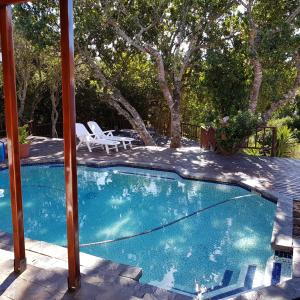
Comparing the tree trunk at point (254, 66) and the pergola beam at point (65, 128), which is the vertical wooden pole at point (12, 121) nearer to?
the pergola beam at point (65, 128)

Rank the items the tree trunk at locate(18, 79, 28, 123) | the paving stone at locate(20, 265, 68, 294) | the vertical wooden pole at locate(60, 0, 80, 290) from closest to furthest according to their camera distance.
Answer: the vertical wooden pole at locate(60, 0, 80, 290), the paving stone at locate(20, 265, 68, 294), the tree trunk at locate(18, 79, 28, 123)

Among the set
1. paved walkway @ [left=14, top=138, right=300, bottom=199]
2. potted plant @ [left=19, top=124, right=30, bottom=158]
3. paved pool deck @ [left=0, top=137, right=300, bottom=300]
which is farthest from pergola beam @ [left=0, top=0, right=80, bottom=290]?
potted plant @ [left=19, top=124, right=30, bottom=158]

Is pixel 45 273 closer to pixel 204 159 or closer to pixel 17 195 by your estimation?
pixel 17 195

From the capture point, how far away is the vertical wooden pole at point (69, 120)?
222 centimetres

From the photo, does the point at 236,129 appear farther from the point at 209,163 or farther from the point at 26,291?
the point at 26,291

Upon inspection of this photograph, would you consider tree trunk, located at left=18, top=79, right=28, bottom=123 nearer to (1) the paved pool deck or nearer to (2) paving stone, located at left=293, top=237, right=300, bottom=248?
(1) the paved pool deck

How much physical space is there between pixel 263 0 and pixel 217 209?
22.2 feet

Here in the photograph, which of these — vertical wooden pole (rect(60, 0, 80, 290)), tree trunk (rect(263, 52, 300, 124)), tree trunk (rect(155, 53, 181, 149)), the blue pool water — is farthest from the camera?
tree trunk (rect(155, 53, 181, 149))

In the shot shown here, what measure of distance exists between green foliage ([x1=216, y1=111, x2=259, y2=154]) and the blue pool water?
6.36 ft

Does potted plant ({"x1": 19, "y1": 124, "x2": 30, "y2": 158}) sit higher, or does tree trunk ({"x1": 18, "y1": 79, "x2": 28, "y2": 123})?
tree trunk ({"x1": 18, "y1": 79, "x2": 28, "y2": 123})

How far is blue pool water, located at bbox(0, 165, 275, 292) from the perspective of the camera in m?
4.17

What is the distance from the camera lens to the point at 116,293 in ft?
8.63

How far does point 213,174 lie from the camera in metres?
7.12

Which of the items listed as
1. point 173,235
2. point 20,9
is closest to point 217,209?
point 173,235
